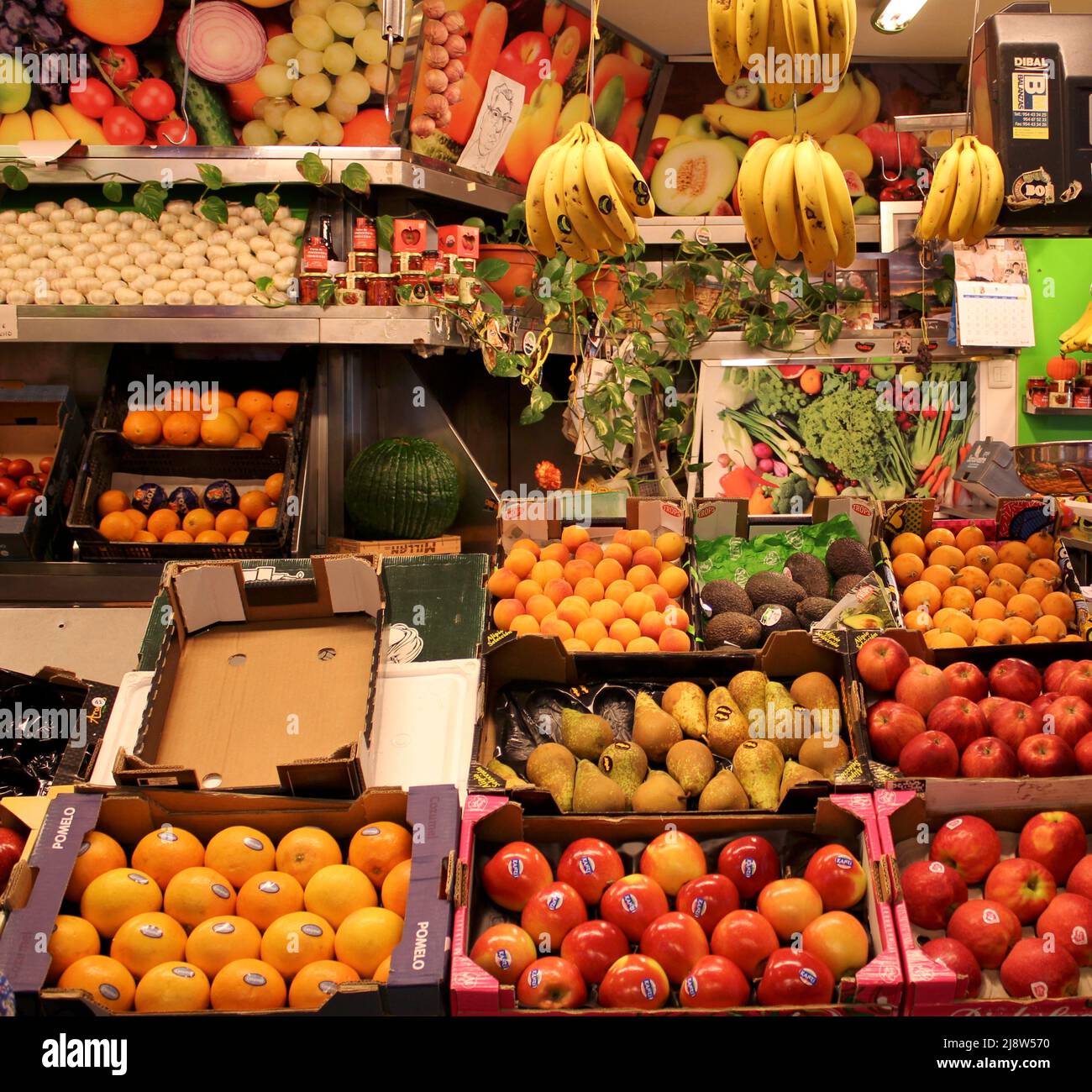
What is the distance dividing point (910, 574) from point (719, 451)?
7.43ft

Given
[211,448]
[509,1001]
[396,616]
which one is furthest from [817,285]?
[509,1001]

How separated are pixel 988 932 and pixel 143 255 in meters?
3.77

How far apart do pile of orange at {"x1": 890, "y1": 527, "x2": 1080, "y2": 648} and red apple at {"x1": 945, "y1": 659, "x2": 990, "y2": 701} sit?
0.62ft

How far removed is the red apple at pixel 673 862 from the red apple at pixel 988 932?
1.45 ft

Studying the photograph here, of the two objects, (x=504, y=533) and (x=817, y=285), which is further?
(x=817, y=285)

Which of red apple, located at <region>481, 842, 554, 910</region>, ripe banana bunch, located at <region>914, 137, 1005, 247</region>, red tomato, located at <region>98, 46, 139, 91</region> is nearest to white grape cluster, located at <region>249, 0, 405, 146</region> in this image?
red tomato, located at <region>98, 46, 139, 91</region>

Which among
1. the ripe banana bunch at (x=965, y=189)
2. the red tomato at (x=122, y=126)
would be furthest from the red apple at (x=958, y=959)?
the red tomato at (x=122, y=126)

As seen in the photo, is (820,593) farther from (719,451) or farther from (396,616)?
(719,451)

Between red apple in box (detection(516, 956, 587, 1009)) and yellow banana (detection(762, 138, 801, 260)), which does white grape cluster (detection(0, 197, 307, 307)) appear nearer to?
yellow banana (detection(762, 138, 801, 260))

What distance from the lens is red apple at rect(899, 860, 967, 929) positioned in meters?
1.80

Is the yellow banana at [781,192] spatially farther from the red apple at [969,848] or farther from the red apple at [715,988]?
the red apple at [715,988]

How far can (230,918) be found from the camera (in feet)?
5.85

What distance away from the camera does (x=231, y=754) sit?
7.52 feet

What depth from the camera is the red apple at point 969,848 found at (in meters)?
1.88
